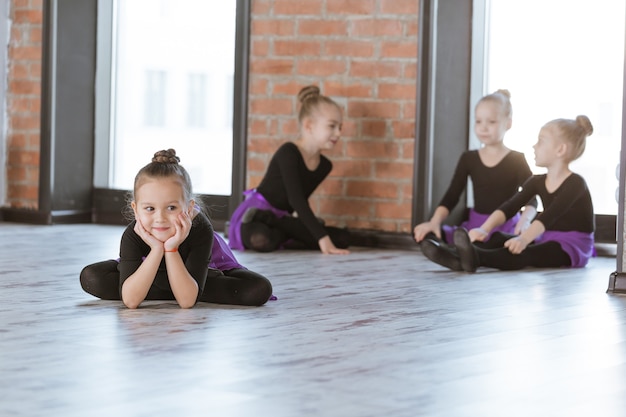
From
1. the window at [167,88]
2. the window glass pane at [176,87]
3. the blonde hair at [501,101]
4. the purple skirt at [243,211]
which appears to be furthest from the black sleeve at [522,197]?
the window glass pane at [176,87]

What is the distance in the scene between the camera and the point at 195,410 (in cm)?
180

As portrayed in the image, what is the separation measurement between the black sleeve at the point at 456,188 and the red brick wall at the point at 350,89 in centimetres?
23

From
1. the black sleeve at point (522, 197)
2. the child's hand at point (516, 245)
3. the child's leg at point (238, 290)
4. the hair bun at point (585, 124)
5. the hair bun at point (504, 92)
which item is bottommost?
the child's leg at point (238, 290)

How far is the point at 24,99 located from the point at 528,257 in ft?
9.63

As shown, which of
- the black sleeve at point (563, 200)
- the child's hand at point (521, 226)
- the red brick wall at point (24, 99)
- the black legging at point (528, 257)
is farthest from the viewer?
the red brick wall at point (24, 99)

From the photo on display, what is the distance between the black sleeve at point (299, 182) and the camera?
467 centimetres

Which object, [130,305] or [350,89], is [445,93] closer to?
[350,89]

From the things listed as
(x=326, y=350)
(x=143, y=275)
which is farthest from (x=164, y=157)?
(x=326, y=350)

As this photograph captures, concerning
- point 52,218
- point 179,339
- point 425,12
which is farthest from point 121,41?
point 179,339

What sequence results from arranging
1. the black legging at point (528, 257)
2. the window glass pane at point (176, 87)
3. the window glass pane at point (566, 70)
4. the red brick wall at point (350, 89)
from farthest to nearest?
the window glass pane at point (176, 87), the red brick wall at point (350, 89), the window glass pane at point (566, 70), the black legging at point (528, 257)

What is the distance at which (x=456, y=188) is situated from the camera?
4.72 metres

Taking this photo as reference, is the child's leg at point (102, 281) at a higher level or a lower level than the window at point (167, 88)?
lower

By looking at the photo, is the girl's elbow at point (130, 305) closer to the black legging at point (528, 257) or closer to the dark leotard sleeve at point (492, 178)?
the black legging at point (528, 257)

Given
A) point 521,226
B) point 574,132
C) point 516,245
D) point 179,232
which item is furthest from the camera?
point 521,226
